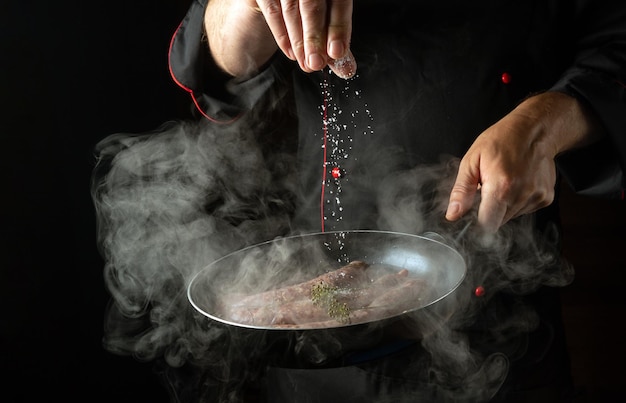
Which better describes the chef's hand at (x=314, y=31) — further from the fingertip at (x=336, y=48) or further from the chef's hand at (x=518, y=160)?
the chef's hand at (x=518, y=160)

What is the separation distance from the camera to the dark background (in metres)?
2.20

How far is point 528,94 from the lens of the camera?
1652 millimetres

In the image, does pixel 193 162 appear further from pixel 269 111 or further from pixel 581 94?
pixel 581 94

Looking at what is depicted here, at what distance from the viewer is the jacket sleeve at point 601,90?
1.43 metres

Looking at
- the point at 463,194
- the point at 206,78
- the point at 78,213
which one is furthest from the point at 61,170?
the point at 463,194

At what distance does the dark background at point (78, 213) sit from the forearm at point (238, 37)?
93 centimetres

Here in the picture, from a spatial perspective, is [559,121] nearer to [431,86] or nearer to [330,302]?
[431,86]

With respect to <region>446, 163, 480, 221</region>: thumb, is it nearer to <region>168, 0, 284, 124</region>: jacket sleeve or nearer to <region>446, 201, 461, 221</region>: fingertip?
<region>446, 201, 461, 221</region>: fingertip

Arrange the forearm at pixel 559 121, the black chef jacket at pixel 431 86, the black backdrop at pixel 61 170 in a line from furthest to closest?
1. the black backdrop at pixel 61 170
2. the black chef jacket at pixel 431 86
3. the forearm at pixel 559 121

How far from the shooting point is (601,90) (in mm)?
1440

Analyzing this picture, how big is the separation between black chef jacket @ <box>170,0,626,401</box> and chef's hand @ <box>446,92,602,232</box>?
0.10 metres

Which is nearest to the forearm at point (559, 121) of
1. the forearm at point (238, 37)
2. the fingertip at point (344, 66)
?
the fingertip at point (344, 66)

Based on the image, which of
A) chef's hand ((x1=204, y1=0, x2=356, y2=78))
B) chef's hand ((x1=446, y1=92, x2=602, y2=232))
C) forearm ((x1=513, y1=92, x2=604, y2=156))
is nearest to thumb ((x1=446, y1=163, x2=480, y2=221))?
chef's hand ((x1=446, y1=92, x2=602, y2=232))

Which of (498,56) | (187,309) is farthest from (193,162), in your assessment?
(498,56)
